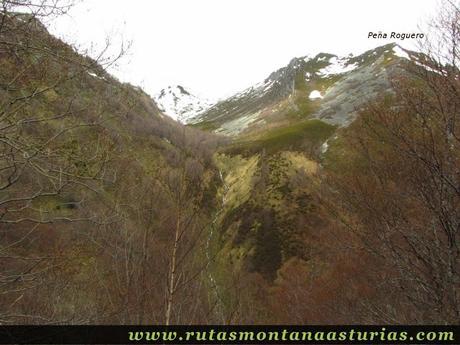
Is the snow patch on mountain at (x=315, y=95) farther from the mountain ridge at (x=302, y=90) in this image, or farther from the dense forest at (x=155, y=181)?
the dense forest at (x=155, y=181)

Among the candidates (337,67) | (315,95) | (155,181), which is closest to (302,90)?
(315,95)

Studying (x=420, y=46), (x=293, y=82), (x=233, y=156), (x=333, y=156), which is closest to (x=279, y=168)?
(x=333, y=156)

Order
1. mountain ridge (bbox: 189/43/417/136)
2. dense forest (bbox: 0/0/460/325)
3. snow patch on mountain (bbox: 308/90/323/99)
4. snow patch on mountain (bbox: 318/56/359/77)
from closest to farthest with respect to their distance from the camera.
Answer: dense forest (bbox: 0/0/460/325)
mountain ridge (bbox: 189/43/417/136)
snow patch on mountain (bbox: 308/90/323/99)
snow patch on mountain (bbox: 318/56/359/77)

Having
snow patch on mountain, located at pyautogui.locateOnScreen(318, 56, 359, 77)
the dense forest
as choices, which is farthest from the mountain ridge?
the dense forest

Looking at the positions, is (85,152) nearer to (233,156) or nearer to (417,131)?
(417,131)

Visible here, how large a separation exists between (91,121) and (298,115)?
92688mm

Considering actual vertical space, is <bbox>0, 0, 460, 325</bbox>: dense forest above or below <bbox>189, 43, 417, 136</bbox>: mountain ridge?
below

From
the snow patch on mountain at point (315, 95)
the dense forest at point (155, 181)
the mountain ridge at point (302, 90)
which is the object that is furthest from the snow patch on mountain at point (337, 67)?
the dense forest at point (155, 181)

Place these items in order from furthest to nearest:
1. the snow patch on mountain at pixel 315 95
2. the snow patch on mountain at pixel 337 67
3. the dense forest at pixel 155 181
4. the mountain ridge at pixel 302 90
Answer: the snow patch on mountain at pixel 337 67 → the snow patch on mountain at pixel 315 95 → the mountain ridge at pixel 302 90 → the dense forest at pixel 155 181

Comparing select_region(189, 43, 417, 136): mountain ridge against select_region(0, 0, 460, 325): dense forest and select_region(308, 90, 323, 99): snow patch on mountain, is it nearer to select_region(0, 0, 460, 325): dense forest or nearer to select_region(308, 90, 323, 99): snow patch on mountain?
select_region(308, 90, 323, 99): snow patch on mountain

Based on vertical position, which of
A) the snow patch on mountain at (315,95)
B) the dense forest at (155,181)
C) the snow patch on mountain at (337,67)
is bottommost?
the dense forest at (155,181)

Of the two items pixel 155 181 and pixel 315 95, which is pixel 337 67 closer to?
pixel 315 95

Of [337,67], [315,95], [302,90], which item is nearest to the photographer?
[315,95]

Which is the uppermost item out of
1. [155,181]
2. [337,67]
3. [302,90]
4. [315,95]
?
[337,67]
